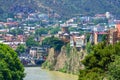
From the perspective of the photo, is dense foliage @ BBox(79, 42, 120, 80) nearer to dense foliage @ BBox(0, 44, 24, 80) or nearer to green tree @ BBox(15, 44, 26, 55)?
dense foliage @ BBox(0, 44, 24, 80)

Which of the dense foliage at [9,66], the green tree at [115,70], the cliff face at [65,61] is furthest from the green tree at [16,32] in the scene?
the green tree at [115,70]

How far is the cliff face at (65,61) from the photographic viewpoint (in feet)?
216

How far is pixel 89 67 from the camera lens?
30.0 meters

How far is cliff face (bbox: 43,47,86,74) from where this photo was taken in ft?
216

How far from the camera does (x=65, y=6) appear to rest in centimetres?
17700

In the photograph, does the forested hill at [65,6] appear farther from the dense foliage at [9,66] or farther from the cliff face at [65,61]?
the dense foliage at [9,66]

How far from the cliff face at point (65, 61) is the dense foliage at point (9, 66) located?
2091cm

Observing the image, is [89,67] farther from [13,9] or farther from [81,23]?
[13,9]

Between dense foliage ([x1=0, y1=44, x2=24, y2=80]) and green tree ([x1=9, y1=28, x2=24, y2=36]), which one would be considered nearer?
dense foliage ([x1=0, y1=44, x2=24, y2=80])

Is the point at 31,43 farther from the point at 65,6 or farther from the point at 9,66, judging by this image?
the point at 65,6

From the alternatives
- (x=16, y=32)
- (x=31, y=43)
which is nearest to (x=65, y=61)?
(x=31, y=43)

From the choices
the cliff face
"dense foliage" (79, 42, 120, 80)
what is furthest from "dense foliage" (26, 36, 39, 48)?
"dense foliage" (79, 42, 120, 80)

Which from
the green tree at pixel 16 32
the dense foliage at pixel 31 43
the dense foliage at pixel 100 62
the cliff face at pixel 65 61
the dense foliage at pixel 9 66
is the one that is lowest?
the green tree at pixel 16 32

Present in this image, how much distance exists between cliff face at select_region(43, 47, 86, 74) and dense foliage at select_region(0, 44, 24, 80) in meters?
20.9
